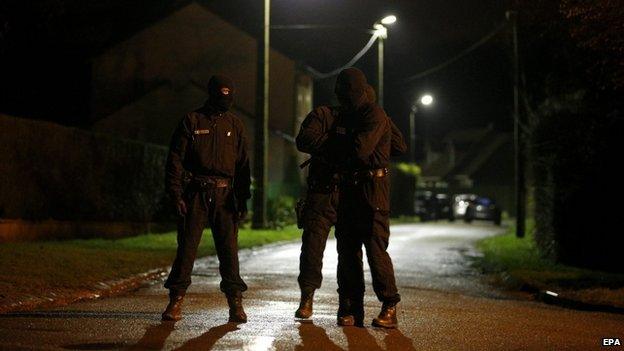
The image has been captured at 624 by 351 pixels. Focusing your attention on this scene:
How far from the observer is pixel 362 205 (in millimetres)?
7117

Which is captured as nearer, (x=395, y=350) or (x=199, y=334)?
(x=395, y=350)

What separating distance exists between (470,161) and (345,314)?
7568 centimetres

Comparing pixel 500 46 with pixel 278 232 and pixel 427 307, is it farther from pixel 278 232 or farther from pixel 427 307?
pixel 427 307

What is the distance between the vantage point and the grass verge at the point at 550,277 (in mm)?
10867

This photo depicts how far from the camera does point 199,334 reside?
6605 mm

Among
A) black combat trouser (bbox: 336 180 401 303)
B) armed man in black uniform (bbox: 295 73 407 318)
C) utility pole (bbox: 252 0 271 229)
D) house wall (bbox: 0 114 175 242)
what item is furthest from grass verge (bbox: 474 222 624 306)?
house wall (bbox: 0 114 175 242)

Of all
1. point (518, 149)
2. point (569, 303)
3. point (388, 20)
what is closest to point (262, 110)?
point (388, 20)

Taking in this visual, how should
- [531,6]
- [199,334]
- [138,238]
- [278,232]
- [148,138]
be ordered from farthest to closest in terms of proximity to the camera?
[148,138], [278,232], [138,238], [531,6], [199,334]

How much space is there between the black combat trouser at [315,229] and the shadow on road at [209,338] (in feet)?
2.35

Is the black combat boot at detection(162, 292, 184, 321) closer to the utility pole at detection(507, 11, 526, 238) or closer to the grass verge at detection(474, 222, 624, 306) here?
the grass verge at detection(474, 222, 624, 306)

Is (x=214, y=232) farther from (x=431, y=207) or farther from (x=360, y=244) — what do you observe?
(x=431, y=207)

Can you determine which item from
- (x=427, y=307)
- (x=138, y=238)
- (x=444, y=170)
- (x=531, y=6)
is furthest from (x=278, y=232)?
(x=444, y=170)

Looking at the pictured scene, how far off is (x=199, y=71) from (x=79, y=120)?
573 centimetres

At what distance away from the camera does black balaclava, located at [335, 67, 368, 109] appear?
23.6ft
